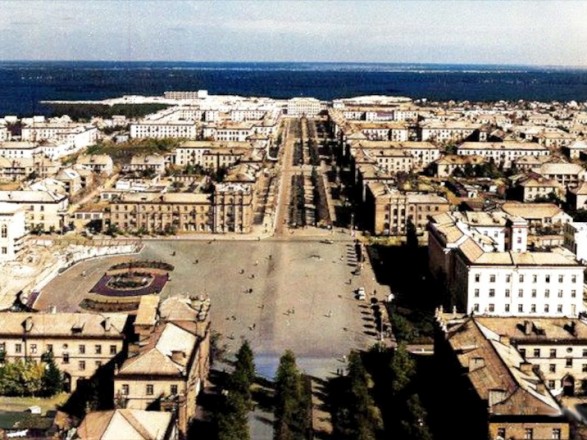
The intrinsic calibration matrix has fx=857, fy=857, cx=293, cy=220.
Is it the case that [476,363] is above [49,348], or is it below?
above

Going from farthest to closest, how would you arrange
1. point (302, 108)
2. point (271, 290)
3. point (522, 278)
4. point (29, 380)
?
1. point (302, 108)
2. point (271, 290)
3. point (522, 278)
4. point (29, 380)

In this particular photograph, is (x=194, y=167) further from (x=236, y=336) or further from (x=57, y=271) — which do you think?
(x=236, y=336)

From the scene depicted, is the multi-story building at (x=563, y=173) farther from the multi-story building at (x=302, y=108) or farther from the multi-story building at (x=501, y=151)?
the multi-story building at (x=302, y=108)

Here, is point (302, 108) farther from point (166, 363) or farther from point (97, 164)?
point (166, 363)

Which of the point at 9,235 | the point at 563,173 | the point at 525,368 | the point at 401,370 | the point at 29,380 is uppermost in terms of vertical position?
the point at 563,173

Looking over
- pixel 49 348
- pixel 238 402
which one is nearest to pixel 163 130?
pixel 49 348

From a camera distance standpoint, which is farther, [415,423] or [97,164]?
[97,164]
